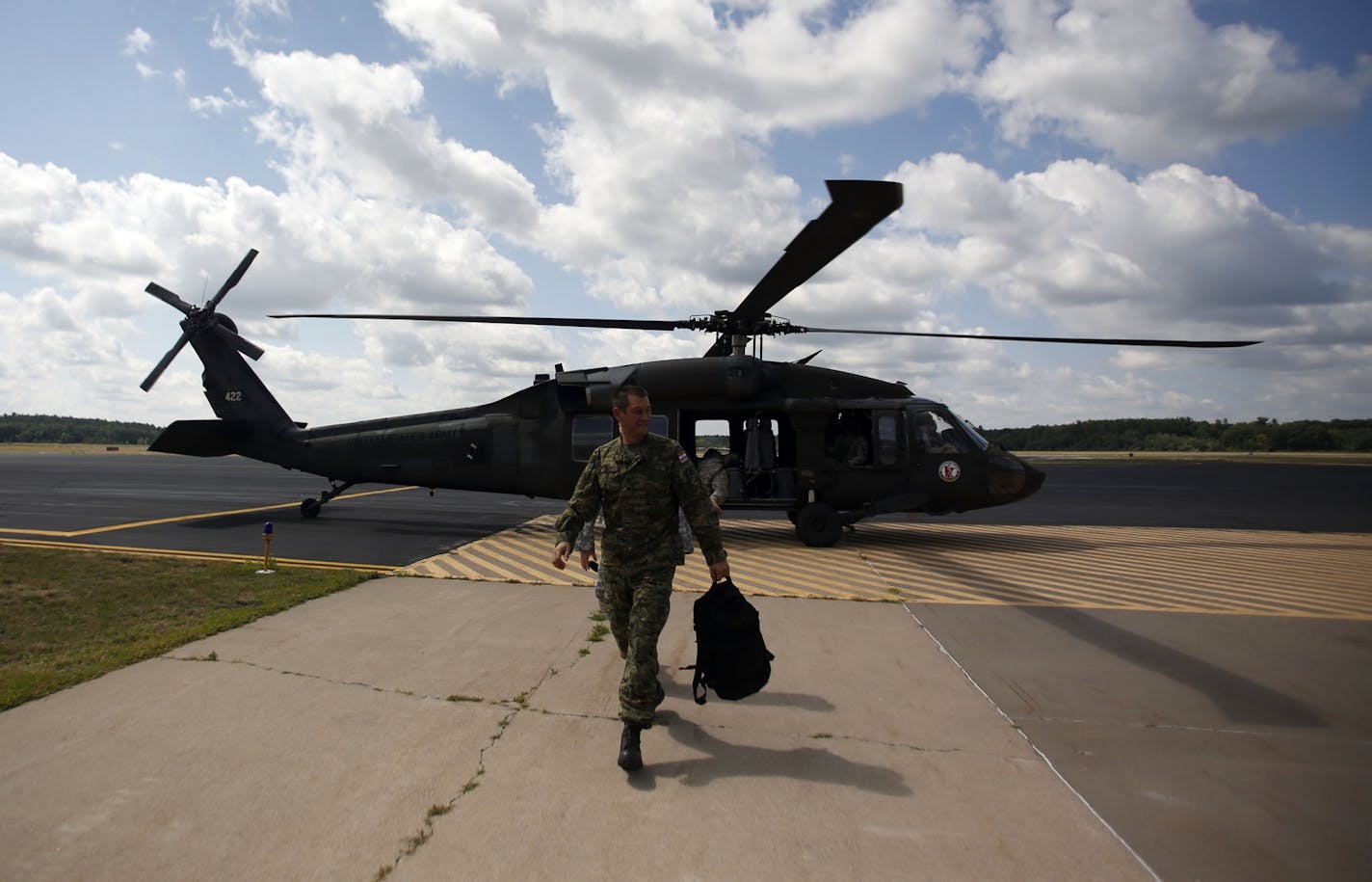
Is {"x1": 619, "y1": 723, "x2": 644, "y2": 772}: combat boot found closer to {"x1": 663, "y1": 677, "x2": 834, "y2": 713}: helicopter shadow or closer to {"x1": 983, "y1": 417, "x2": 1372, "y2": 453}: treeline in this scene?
{"x1": 663, "y1": 677, "x2": 834, "y2": 713}: helicopter shadow

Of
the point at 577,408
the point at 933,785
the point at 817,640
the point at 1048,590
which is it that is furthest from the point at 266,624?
the point at 1048,590

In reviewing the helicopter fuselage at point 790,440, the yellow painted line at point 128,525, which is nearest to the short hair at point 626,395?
the helicopter fuselage at point 790,440

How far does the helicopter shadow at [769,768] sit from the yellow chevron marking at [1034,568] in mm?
3788

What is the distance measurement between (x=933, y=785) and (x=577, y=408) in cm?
916

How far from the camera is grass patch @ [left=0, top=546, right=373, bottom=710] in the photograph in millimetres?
4719

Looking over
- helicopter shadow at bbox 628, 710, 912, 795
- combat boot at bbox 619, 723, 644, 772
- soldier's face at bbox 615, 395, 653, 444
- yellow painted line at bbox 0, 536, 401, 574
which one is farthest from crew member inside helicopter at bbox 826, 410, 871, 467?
combat boot at bbox 619, 723, 644, 772

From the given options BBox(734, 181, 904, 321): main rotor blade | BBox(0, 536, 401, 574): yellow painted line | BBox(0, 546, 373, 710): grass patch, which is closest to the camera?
BBox(0, 546, 373, 710): grass patch

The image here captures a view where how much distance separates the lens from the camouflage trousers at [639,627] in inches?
140

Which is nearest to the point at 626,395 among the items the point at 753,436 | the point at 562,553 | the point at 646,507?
the point at 646,507

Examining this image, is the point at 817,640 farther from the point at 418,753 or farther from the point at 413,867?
the point at 413,867

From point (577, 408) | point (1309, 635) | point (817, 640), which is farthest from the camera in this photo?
point (577, 408)

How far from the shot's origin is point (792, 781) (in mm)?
3398

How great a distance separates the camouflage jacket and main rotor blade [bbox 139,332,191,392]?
1244 centimetres

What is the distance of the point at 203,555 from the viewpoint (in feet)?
30.5
